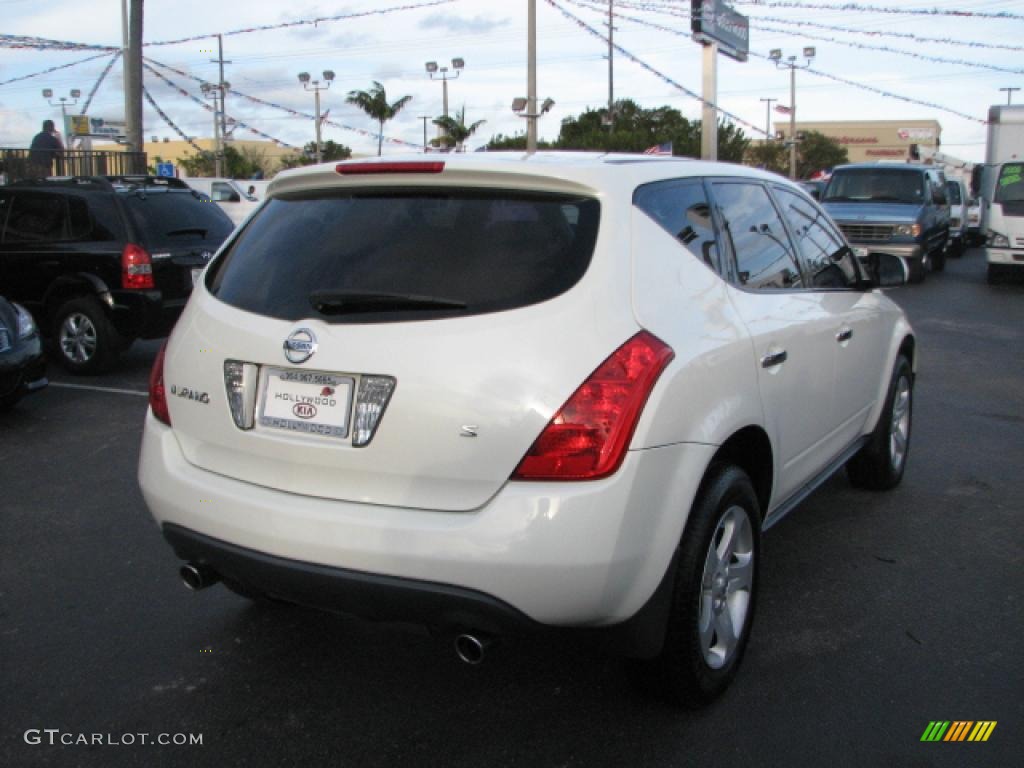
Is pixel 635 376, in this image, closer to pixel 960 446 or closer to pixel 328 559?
pixel 328 559

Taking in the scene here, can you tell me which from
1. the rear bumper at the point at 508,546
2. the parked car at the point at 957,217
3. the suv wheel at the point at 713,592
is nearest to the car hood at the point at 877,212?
the parked car at the point at 957,217

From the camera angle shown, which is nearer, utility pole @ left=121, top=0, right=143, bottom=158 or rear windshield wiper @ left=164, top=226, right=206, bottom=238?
rear windshield wiper @ left=164, top=226, right=206, bottom=238

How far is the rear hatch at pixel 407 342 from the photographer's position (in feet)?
8.64

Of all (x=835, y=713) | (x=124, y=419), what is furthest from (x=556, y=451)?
(x=124, y=419)

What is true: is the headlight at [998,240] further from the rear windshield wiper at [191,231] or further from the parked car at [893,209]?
the rear windshield wiper at [191,231]

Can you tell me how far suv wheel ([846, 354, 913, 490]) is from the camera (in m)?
5.19

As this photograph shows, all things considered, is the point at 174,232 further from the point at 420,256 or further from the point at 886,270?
the point at 420,256

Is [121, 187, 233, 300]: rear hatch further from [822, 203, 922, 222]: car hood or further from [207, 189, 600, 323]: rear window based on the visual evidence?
[822, 203, 922, 222]: car hood

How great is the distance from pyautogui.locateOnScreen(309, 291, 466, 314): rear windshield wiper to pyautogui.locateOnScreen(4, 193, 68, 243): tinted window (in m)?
7.39

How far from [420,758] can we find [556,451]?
1015 millimetres

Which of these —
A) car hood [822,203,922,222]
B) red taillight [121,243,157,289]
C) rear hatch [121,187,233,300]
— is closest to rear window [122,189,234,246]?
rear hatch [121,187,233,300]

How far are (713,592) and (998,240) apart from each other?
54.5 ft

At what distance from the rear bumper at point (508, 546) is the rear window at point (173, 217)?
22.5ft

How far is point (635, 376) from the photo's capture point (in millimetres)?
2682
